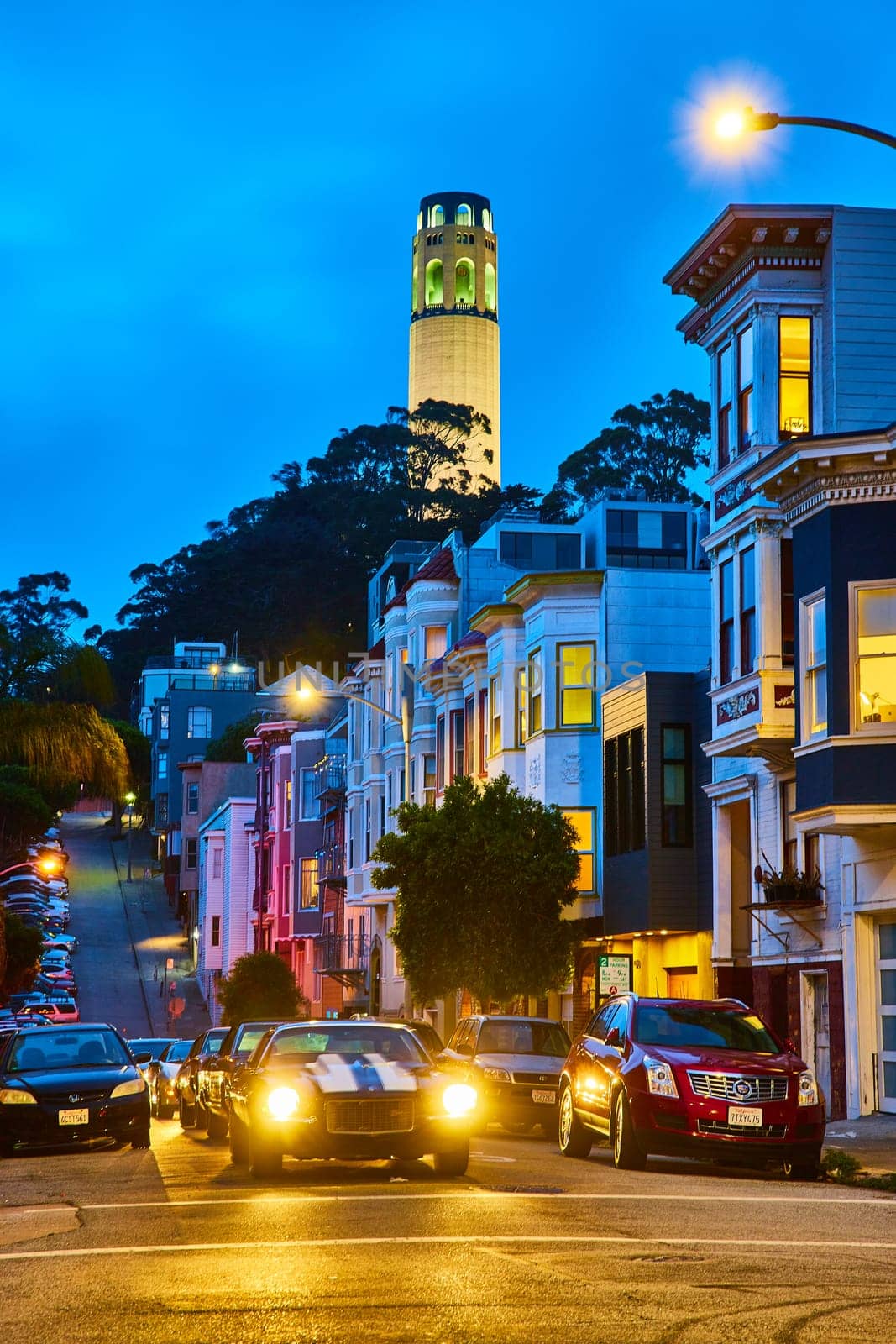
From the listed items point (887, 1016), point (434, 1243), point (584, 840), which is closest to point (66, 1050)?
point (887, 1016)

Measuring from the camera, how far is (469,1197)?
578 inches

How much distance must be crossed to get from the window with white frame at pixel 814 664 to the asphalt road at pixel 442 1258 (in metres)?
9.27

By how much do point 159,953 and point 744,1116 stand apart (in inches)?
3154

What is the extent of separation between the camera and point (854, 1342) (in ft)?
27.1

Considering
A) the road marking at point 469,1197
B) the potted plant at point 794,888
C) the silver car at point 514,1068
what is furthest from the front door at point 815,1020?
the road marking at point 469,1197

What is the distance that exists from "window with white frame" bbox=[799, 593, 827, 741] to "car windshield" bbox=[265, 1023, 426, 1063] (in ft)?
33.0

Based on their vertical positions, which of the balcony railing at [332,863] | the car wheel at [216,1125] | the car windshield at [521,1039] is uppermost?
the balcony railing at [332,863]

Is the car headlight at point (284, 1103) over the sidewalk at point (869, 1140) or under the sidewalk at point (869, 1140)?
over

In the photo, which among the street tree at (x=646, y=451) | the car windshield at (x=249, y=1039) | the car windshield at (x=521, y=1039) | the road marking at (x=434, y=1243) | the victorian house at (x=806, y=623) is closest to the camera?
the road marking at (x=434, y=1243)

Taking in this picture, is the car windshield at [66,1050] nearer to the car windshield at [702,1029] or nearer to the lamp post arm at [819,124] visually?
the car windshield at [702,1029]

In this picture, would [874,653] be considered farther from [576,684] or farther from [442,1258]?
[576,684]

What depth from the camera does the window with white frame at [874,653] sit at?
83.3ft

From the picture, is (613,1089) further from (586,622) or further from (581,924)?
(586,622)

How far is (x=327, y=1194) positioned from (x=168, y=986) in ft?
242
